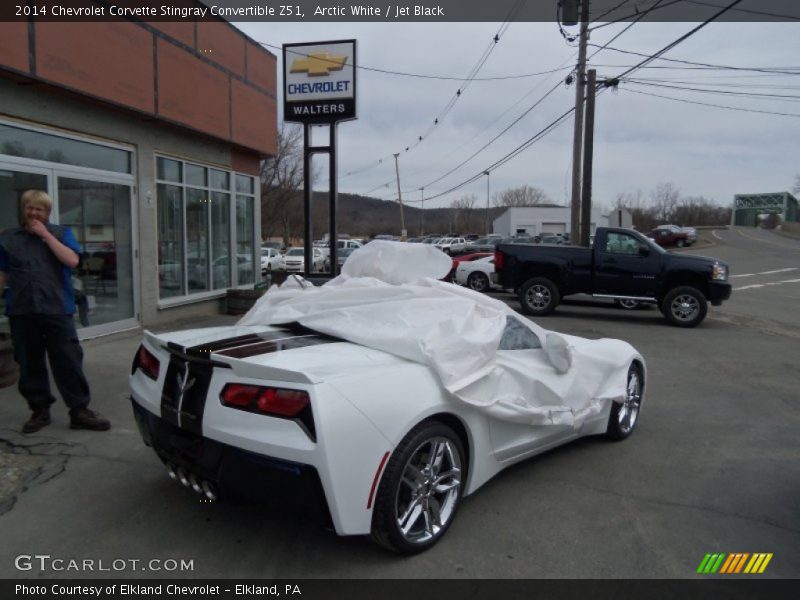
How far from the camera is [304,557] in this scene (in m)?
3.09

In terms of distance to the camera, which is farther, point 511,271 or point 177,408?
point 511,271

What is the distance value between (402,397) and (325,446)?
0.53 metres

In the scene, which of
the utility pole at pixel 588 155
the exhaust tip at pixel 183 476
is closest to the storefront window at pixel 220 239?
the exhaust tip at pixel 183 476

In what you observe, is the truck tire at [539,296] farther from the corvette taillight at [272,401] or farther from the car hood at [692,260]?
the corvette taillight at [272,401]

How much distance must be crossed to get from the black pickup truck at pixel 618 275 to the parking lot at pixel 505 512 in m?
6.87

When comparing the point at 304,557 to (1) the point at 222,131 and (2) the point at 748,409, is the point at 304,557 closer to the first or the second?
(2) the point at 748,409

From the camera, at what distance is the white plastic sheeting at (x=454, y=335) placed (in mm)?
3420

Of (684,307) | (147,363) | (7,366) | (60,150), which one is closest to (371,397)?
(147,363)

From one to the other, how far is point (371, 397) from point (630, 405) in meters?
3.09

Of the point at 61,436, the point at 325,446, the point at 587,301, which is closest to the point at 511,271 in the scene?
the point at 587,301

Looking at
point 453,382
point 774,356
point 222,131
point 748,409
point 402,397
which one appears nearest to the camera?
point 402,397

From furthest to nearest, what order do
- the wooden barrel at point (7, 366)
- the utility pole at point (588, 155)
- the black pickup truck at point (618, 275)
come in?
1. the utility pole at point (588, 155)
2. the black pickup truck at point (618, 275)
3. the wooden barrel at point (7, 366)

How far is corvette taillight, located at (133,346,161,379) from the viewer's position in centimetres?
344
